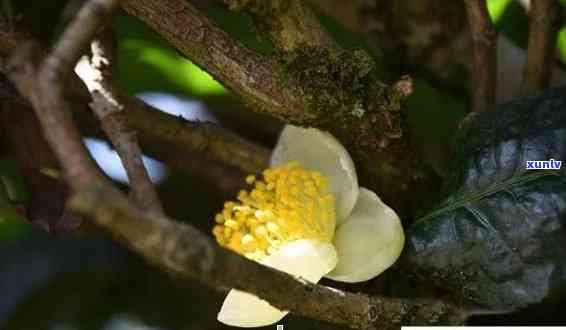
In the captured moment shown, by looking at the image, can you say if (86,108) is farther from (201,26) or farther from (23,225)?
(23,225)

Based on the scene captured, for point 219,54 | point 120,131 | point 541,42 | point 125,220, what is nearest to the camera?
point 125,220

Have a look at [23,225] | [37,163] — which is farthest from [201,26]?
[23,225]

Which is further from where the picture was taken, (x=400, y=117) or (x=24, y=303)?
(x=24, y=303)

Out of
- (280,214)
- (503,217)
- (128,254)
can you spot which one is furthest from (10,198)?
(503,217)

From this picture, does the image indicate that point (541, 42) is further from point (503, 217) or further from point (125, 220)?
point (125, 220)

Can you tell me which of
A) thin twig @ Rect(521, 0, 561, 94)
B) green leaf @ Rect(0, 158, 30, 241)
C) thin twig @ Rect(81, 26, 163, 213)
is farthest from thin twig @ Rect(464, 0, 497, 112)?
green leaf @ Rect(0, 158, 30, 241)

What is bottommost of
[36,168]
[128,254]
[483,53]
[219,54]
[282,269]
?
[128,254]

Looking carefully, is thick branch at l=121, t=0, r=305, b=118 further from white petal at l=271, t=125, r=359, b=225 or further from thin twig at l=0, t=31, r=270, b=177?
thin twig at l=0, t=31, r=270, b=177
